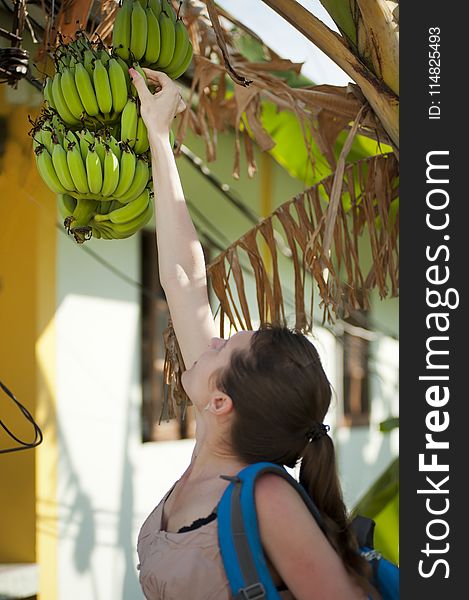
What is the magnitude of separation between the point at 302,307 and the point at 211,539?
1591 millimetres

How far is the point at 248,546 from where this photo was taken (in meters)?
1.57

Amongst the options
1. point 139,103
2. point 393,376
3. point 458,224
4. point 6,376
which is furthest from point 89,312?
point 393,376

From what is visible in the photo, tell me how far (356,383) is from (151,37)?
24.5 ft

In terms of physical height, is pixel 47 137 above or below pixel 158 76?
below

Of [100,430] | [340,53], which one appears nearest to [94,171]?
[340,53]

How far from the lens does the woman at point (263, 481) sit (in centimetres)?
158

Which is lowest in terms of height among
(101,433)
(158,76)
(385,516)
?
(385,516)

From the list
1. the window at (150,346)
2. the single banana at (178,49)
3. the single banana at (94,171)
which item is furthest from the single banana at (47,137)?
the window at (150,346)

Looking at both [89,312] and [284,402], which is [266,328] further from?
[89,312]

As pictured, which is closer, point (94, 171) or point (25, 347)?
point (94, 171)

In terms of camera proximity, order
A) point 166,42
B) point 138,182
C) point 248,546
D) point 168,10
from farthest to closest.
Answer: point 168,10, point 166,42, point 138,182, point 248,546

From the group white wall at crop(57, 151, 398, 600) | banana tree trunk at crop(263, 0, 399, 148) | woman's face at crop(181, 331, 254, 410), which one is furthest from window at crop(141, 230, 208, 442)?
woman's face at crop(181, 331, 254, 410)

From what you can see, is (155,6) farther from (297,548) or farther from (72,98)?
(297,548)

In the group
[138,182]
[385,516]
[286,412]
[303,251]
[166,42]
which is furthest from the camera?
[385,516]
